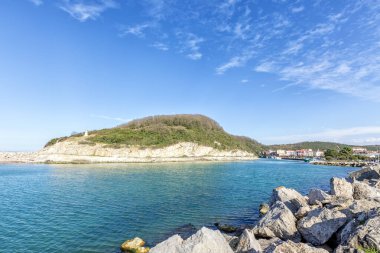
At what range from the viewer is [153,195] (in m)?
39.7

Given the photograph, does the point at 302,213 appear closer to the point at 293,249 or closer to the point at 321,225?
the point at 321,225

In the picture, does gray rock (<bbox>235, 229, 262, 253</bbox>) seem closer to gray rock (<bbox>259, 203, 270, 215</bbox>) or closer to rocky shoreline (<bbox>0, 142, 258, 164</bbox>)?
gray rock (<bbox>259, 203, 270, 215</bbox>)

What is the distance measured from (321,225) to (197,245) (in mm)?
8842

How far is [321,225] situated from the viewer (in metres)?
15.9

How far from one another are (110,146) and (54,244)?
121940 millimetres

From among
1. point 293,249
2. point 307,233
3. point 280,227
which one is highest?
point 293,249

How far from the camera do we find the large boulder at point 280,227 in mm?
16797

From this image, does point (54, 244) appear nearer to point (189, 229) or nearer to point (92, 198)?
point (189, 229)

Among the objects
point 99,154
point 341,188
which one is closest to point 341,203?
point 341,188

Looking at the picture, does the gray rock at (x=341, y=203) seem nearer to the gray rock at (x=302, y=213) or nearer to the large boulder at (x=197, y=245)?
the gray rock at (x=302, y=213)

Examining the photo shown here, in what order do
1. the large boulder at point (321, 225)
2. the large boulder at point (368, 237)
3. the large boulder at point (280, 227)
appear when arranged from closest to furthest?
the large boulder at point (368, 237) → the large boulder at point (321, 225) → the large boulder at point (280, 227)

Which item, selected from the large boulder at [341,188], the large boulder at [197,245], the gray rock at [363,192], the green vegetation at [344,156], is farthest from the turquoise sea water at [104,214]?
the green vegetation at [344,156]

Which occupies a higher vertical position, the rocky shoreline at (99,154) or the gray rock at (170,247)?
the rocky shoreline at (99,154)

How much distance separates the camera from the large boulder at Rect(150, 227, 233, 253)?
1068 cm
